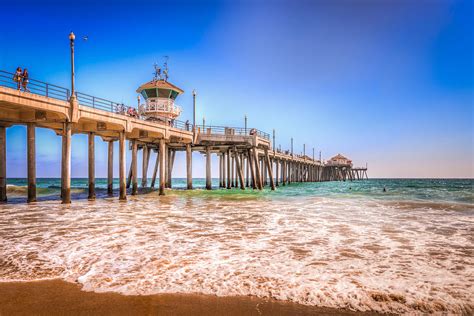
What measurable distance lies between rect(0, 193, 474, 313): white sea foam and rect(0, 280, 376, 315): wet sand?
25 centimetres

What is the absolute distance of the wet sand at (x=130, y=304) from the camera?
427 cm

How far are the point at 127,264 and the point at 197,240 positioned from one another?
9.07 feet

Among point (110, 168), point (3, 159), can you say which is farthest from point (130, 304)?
point (110, 168)

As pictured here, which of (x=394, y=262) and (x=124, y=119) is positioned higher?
(x=124, y=119)

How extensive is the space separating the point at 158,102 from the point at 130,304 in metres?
29.0

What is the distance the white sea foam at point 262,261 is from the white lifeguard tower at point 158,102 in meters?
20.8

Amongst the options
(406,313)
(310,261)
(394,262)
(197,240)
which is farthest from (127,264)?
(394,262)

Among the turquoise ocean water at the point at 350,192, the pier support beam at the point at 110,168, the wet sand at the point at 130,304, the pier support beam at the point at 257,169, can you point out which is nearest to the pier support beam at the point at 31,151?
the pier support beam at the point at 110,168

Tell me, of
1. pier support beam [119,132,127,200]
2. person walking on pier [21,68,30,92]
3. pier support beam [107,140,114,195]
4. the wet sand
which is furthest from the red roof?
the wet sand

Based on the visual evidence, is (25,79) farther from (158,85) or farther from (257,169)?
(257,169)

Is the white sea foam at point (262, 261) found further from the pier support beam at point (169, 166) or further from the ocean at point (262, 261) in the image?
the pier support beam at point (169, 166)

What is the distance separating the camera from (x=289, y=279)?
5.63m

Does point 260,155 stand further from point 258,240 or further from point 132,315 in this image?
point 132,315

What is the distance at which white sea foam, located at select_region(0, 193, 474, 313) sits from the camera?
199 inches
